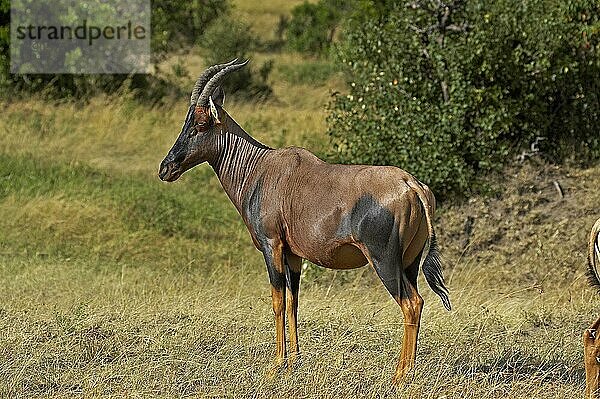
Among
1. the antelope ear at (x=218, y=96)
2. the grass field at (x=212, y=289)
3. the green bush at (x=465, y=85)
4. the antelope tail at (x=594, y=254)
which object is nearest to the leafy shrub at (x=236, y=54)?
the grass field at (x=212, y=289)

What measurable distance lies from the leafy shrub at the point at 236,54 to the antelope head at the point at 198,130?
15.0 meters

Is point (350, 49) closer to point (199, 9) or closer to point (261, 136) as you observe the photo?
point (261, 136)

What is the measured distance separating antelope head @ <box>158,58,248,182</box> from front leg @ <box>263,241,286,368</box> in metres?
0.86

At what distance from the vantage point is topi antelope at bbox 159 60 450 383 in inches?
233

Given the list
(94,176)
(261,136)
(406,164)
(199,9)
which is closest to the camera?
(406,164)

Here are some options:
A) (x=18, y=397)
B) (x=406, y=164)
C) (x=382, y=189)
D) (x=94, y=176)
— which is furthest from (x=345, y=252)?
(x=94, y=176)

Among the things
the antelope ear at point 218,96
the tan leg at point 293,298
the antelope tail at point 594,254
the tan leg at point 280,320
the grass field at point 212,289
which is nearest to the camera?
the antelope tail at point 594,254

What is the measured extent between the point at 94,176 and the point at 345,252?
9.42m

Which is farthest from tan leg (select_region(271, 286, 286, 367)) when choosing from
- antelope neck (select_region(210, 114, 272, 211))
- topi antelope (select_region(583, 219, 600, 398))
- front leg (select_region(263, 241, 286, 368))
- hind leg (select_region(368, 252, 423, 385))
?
topi antelope (select_region(583, 219, 600, 398))

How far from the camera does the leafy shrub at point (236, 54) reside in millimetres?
22438

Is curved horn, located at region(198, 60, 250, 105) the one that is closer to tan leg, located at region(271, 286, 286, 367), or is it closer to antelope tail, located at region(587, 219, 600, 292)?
tan leg, located at region(271, 286, 286, 367)

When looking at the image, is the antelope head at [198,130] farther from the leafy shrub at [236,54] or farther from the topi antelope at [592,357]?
the leafy shrub at [236,54]

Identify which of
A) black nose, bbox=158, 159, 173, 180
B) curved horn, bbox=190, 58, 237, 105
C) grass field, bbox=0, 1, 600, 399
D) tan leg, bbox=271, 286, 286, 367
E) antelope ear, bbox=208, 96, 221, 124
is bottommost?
grass field, bbox=0, 1, 600, 399

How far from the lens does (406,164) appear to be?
11.9 meters
